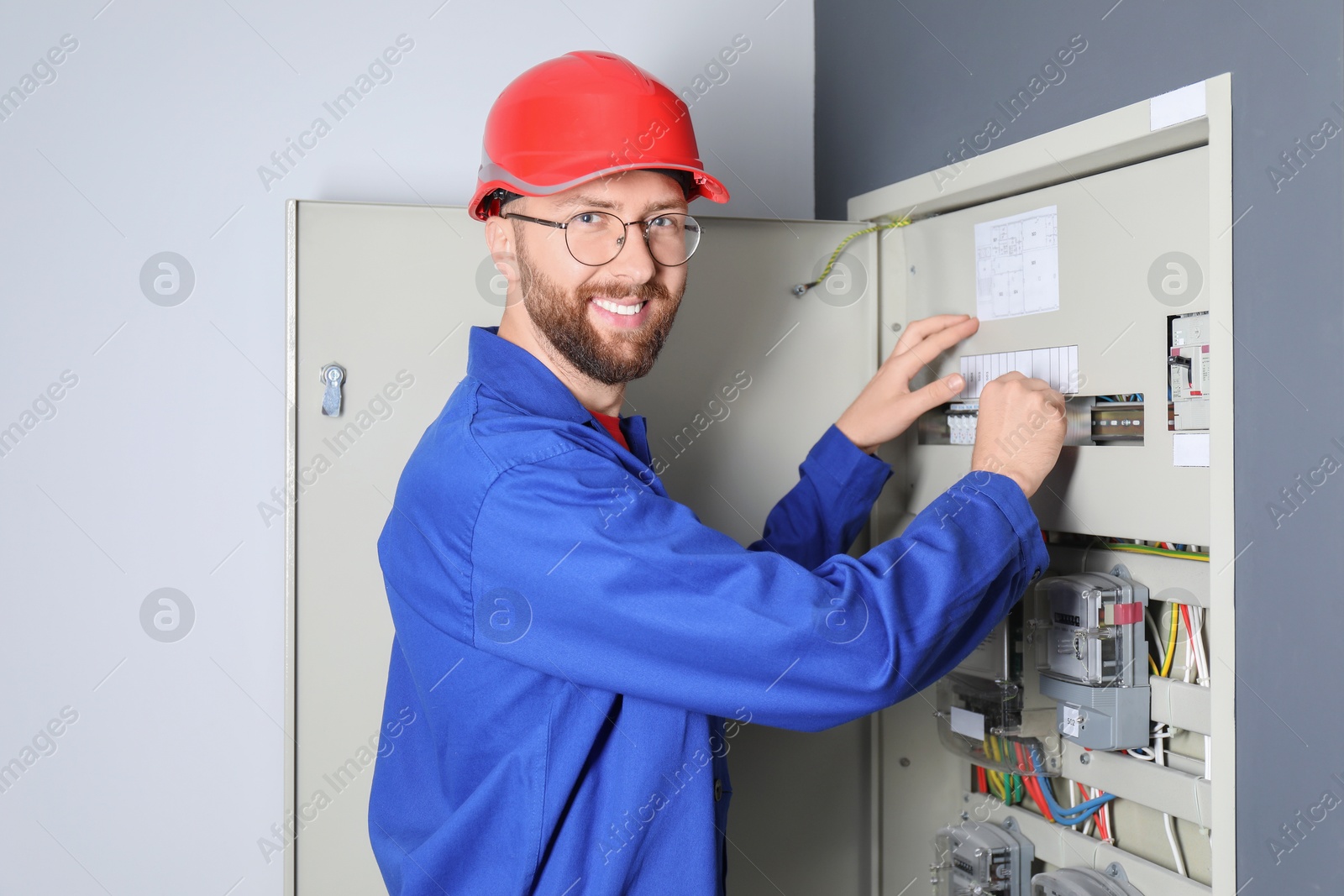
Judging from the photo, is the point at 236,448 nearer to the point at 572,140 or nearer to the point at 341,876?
the point at 341,876

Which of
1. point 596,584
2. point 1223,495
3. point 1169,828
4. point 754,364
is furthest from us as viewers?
point 754,364

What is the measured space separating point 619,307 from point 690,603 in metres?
0.41

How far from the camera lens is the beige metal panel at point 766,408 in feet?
5.29

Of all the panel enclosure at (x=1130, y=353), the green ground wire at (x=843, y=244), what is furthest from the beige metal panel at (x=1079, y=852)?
the green ground wire at (x=843, y=244)

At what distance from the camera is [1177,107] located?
113 cm

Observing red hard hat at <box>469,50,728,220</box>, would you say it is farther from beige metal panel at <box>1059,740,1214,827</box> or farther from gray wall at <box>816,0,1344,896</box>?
beige metal panel at <box>1059,740,1214,827</box>

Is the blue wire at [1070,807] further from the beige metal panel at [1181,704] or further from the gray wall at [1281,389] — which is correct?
the gray wall at [1281,389]

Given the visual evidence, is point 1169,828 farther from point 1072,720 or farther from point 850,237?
point 850,237

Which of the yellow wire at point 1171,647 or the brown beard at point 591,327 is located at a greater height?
the brown beard at point 591,327

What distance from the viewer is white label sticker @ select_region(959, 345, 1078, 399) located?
1.34 metres

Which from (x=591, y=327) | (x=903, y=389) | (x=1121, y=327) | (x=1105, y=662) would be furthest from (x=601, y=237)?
(x=1105, y=662)

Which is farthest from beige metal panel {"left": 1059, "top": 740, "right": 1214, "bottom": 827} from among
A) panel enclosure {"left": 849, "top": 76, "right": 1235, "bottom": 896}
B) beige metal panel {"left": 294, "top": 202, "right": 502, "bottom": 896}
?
beige metal panel {"left": 294, "top": 202, "right": 502, "bottom": 896}

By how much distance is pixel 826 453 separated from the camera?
1524mm

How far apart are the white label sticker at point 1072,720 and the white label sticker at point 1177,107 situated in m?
Result: 0.74
